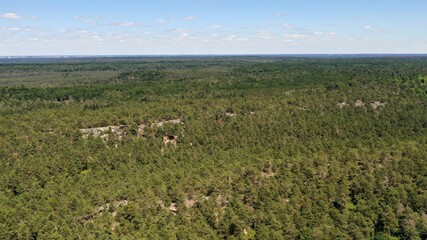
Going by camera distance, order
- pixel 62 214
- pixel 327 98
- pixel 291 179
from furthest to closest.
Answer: pixel 327 98 < pixel 291 179 < pixel 62 214

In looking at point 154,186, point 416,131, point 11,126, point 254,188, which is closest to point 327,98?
point 416,131

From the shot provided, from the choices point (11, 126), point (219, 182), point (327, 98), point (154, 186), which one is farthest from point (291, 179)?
point (327, 98)

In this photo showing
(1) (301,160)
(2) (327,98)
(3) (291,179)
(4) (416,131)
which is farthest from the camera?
(2) (327,98)

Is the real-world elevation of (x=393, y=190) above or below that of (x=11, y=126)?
below

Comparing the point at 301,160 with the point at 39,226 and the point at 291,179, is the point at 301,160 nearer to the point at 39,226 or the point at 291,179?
the point at 291,179

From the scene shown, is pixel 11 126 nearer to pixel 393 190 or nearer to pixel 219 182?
pixel 219 182

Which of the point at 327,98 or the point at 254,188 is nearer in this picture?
the point at 254,188
